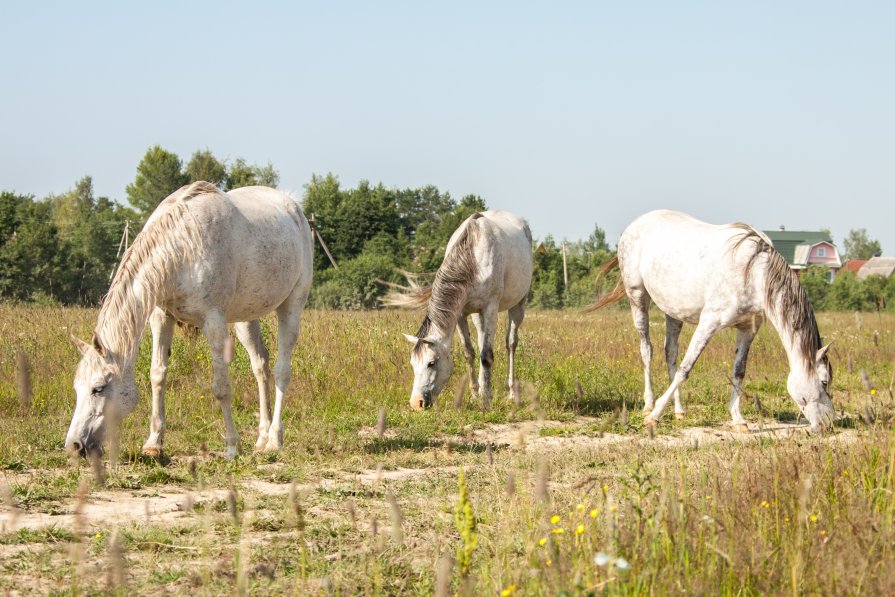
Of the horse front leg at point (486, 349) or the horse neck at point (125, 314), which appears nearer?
the horse neck at point (125, 314)

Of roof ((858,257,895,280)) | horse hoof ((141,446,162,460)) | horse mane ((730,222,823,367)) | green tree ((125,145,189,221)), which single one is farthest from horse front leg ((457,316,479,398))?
roof ((858,257,895,280))

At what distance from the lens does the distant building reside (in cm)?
8894

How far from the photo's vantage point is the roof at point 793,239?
90938 millimetres

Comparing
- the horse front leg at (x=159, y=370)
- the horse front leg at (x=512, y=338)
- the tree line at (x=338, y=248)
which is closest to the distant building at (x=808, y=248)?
the tree line at (x=338, y=248)

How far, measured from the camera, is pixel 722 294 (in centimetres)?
926

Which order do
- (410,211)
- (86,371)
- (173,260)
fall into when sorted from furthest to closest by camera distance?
1. (410,211)
2. (173,260)
3. (86,371)

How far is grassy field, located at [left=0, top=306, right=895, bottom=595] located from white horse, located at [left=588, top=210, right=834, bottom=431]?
0.77m

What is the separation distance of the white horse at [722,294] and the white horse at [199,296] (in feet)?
12.1

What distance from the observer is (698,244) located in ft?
32.5

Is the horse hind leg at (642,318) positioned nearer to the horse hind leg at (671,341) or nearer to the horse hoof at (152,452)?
the horse hind leg at (671,341)

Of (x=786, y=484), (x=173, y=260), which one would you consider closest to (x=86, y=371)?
(x=173, y=260)

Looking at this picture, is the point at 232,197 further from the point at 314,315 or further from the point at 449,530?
the point at 314,315

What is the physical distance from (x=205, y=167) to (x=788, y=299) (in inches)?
2684

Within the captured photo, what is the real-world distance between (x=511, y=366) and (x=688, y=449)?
14.7ft
